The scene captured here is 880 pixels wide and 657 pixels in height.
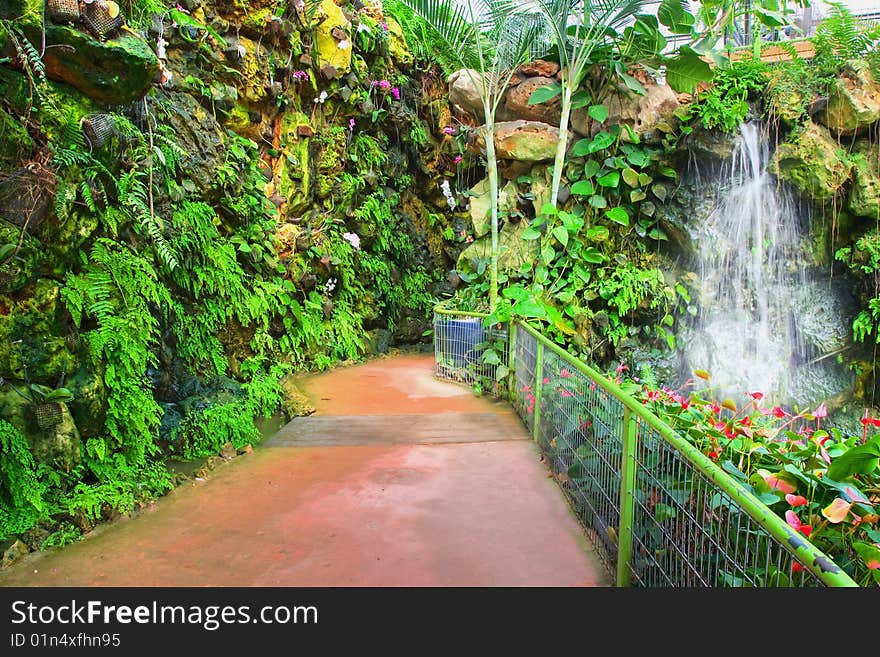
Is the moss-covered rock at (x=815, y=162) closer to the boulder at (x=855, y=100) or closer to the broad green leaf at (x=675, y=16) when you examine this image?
the boulder at (x=855, y=100)

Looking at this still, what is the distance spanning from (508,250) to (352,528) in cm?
589

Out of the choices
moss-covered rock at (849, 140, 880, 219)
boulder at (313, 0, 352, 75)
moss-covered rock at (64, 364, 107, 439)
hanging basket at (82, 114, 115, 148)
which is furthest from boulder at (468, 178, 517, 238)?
moss-covered rock at (64, 364, 107, 439)

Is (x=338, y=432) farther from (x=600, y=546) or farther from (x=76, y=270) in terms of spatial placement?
(x=600, y=546)

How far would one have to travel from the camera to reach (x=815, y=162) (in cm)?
802

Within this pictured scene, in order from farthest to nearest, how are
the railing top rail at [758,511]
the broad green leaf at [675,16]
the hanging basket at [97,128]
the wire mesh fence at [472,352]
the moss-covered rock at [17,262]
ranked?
the broad green leaf at [675,16], the wire mesh fence at [472,352], the hanging basket at [97,128], the moss-covered rock at [17,262], the railing top rail at [758,511]

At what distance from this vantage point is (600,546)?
3381 millimetres

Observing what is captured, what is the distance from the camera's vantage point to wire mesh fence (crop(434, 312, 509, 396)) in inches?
272

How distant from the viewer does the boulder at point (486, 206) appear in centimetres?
905

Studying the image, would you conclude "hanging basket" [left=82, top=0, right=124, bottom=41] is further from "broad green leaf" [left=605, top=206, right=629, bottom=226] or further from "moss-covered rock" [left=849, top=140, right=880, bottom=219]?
"moss-covered rock" [left=849, top=140, right=880, bottom=219]

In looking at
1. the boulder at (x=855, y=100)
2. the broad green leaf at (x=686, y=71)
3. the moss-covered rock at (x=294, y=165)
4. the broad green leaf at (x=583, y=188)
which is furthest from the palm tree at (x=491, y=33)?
the boulder at (x=855, y=100)

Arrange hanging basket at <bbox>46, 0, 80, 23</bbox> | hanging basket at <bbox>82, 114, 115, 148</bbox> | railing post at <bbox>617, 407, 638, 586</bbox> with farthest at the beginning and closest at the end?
1. hanging basket at <bbox>82, 114, 115, 148</bbox>
2. hanging basket at <bbox>46, 0, 80, 23</bbox>
3. railing post at <bbox>617, 407, 638, 586</bbox>

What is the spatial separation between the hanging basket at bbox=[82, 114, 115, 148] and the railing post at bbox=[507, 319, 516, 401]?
4159 mm

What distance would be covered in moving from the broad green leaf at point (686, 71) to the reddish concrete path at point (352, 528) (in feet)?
18.4

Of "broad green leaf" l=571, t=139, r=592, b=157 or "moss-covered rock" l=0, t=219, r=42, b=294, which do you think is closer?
"moss-covered rock" l=0, t=219, r=42, b=294
